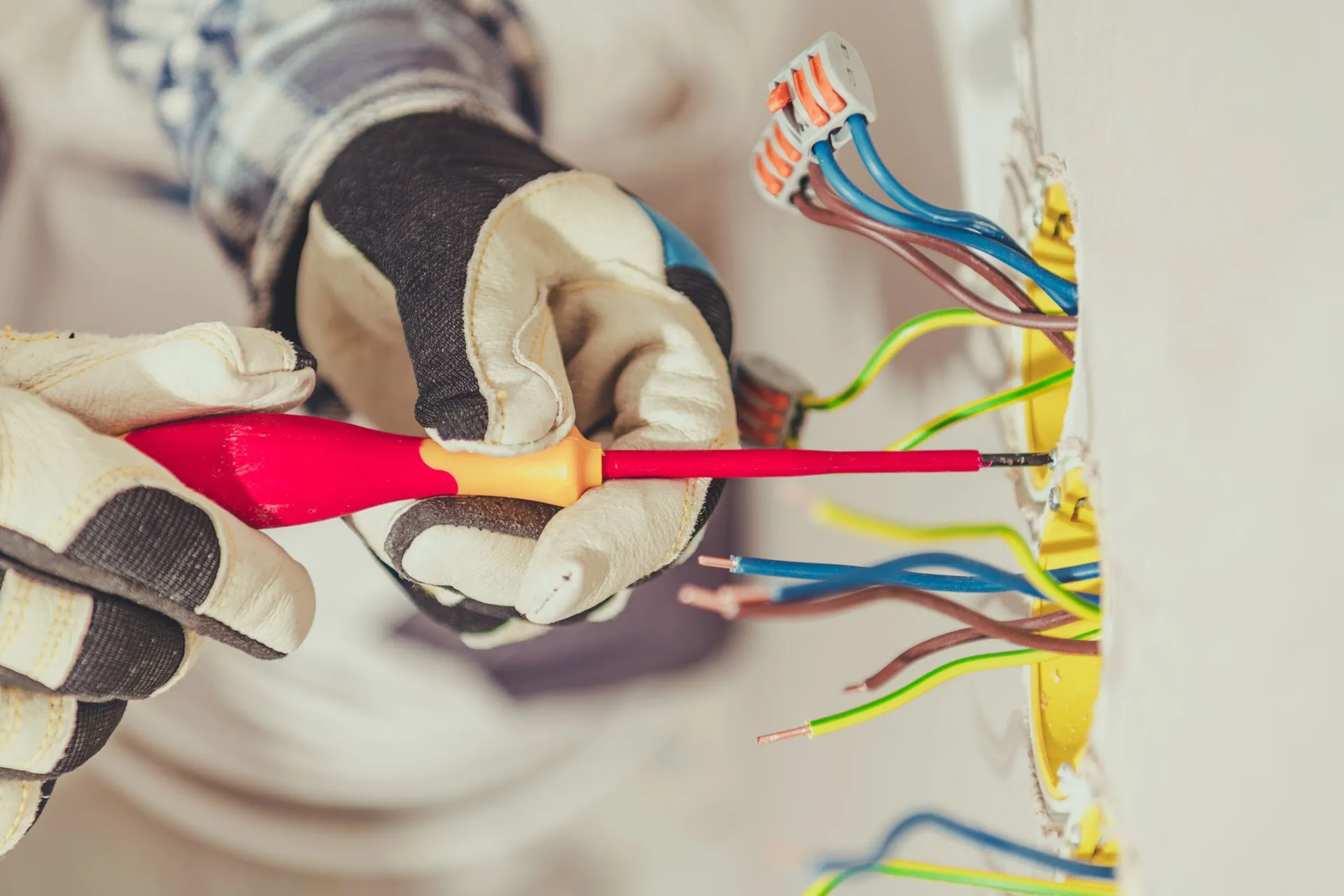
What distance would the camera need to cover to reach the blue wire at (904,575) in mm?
333

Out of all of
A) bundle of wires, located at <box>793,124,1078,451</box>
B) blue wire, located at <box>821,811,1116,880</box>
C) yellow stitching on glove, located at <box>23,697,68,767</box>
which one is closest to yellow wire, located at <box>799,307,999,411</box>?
bundle of wires, located at <box>793,124,1078,451</box>

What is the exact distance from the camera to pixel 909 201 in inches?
15.6

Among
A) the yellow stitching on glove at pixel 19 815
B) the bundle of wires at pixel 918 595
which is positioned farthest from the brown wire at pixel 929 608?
the yellow stitching on glove at pixel 19 815

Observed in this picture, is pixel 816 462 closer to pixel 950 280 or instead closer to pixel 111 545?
pixel 950 280

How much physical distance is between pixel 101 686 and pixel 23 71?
0.53 metres

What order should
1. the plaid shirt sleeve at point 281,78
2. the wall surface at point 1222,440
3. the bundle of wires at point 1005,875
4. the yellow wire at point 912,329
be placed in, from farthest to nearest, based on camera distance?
the plaid shirt sleeve at point 281,78, the yellow wire at point 912,329, the bundle of wires at point 1005,875, the wall surface at point 1222,440

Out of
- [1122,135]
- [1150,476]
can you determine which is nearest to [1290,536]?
[1150,476]

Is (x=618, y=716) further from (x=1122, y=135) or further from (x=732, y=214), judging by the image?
(x=1122, y=135)

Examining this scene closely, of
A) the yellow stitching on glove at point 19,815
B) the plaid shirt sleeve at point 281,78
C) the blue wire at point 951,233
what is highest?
the plaid shirt sleeve at point 281,78

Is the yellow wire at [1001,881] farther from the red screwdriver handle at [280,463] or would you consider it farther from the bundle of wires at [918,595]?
the red screwdriver handle at [280,463]

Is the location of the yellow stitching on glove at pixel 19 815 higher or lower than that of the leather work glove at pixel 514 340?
lower

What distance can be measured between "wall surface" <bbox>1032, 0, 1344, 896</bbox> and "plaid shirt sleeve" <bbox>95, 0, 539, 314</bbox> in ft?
1.32

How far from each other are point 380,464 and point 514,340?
0.08m

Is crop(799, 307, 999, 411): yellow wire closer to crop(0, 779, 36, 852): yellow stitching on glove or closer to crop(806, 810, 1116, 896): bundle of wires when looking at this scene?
crop(806, 810, 1116, 896): bundle of wires
